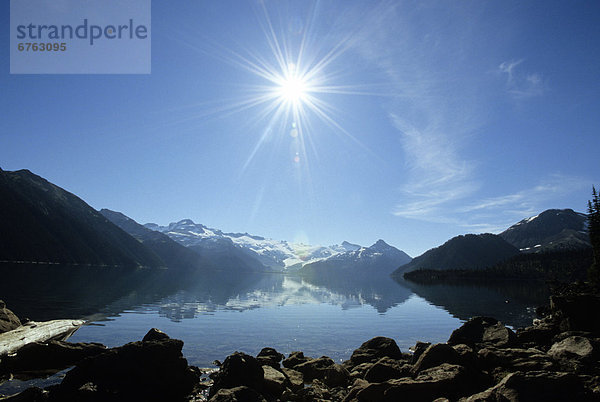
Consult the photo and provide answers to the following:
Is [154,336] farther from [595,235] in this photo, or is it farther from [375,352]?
[595,235]

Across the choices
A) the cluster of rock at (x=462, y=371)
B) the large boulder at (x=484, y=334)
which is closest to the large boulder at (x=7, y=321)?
the cluster of rock at (x=462, y=371)

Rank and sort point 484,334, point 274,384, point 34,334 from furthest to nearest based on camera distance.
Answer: point 34,334 → point 484,334 → point 274,384

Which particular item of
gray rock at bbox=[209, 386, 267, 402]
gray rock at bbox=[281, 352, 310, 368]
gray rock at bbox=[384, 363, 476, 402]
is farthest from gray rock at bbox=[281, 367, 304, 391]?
gray rock at bbox=[384, 363, 476, 402]

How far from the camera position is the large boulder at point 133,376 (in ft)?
57.5

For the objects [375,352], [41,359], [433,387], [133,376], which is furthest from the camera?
[375,352]

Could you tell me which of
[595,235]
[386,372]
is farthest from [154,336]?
[595,235]

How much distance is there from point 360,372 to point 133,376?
16921mm

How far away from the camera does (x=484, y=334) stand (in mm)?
27094

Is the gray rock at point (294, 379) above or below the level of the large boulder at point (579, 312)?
below

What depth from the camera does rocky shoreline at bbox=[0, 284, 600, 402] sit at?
1489 centimetres

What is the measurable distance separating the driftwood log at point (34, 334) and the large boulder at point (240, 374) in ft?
59.0

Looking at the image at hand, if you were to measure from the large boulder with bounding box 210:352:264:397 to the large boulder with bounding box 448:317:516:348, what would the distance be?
687 inches

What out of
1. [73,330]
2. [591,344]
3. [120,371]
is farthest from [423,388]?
[73,330]

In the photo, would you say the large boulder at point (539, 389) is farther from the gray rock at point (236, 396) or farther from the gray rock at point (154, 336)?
the gray rock at point (154, 336)
